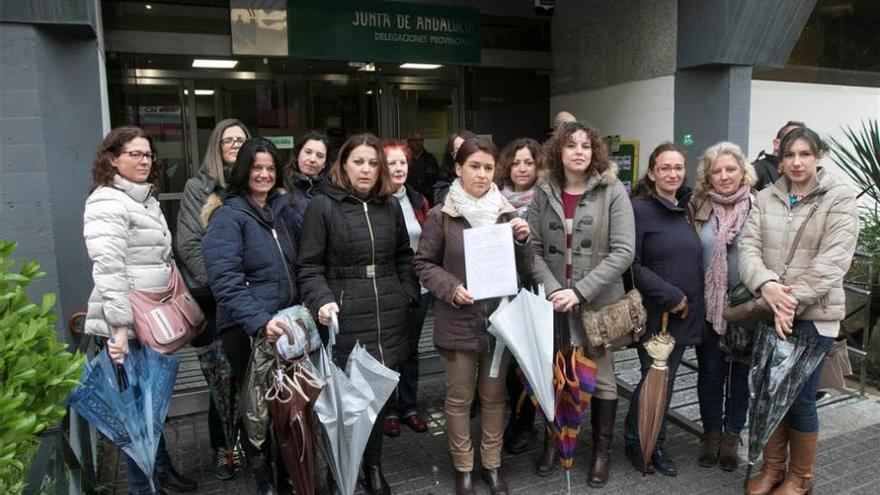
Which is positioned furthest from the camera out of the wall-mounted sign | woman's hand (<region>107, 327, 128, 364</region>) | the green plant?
the wall-mounted sign

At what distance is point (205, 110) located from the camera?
303 inches

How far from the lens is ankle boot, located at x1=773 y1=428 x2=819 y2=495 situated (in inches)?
134

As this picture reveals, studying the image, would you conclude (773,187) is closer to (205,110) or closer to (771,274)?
(771,274)

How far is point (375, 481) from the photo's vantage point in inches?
140

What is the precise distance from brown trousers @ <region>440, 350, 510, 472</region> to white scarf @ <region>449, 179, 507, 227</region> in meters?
0.71

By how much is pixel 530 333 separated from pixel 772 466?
1575mm

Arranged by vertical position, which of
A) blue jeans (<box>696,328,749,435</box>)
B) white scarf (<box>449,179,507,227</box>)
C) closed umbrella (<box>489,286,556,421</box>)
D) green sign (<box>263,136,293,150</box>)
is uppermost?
green sign (<box>263,136,293,150</box>)

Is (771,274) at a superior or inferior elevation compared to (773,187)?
inferior

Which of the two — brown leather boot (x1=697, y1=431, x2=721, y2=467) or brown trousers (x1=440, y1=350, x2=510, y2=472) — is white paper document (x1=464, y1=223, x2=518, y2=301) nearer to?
brown trousers (x1=440, y1=350, x2=510, y2=472)

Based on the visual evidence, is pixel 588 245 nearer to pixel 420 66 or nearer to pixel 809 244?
pixel 809 244

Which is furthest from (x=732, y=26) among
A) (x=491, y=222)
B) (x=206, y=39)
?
(x=206, y=39)

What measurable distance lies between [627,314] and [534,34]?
6.08 meters

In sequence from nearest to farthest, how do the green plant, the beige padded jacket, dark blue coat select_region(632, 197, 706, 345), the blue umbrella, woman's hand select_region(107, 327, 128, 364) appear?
1. the green plant
2. the blue umbrella
3. woman's hand select_region(107, 327, 128, 364)
4. the beige padded jacket
5. dark blue coat select_region(632, 197, 706, 345)

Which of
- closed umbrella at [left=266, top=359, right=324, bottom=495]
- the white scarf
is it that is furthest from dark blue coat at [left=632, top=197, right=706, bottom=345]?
closed umbrella at [left=266, top=359, right=324, bottom=495]
